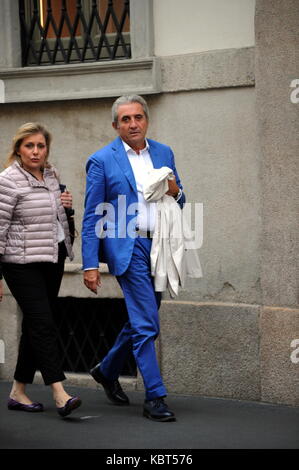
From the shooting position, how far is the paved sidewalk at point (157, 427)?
6.73 m

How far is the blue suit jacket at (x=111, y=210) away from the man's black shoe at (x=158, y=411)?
841mm

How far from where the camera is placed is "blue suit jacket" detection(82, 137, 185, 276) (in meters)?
7.49

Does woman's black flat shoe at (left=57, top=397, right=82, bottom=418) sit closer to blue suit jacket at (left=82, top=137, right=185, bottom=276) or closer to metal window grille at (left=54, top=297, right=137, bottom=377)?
blue suit jacket at (left=82, top=137, right=185, bottom=276)

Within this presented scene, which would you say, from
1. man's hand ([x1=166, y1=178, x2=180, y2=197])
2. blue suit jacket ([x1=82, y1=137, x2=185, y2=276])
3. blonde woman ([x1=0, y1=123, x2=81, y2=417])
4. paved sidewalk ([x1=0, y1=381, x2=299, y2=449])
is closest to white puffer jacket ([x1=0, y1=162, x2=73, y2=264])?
blonde woman ([x1=0, y1=123, x2=81, y2=417])

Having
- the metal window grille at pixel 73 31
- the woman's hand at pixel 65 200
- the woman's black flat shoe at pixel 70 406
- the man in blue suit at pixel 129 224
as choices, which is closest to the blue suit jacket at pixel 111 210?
the man in blue suit at pixel 129 224

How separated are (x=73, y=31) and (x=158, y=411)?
332 cm

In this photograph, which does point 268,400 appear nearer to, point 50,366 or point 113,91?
point 50,366

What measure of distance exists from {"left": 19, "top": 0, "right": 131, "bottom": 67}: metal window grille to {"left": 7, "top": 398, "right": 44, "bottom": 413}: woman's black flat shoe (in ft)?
9.20

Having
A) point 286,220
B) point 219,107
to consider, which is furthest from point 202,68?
point 286,220

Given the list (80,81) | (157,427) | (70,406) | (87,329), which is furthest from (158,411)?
(80,81)

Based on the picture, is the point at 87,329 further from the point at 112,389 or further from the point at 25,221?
the point at 25,221

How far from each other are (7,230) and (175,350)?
5.50ft

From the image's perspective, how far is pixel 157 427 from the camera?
721cm
